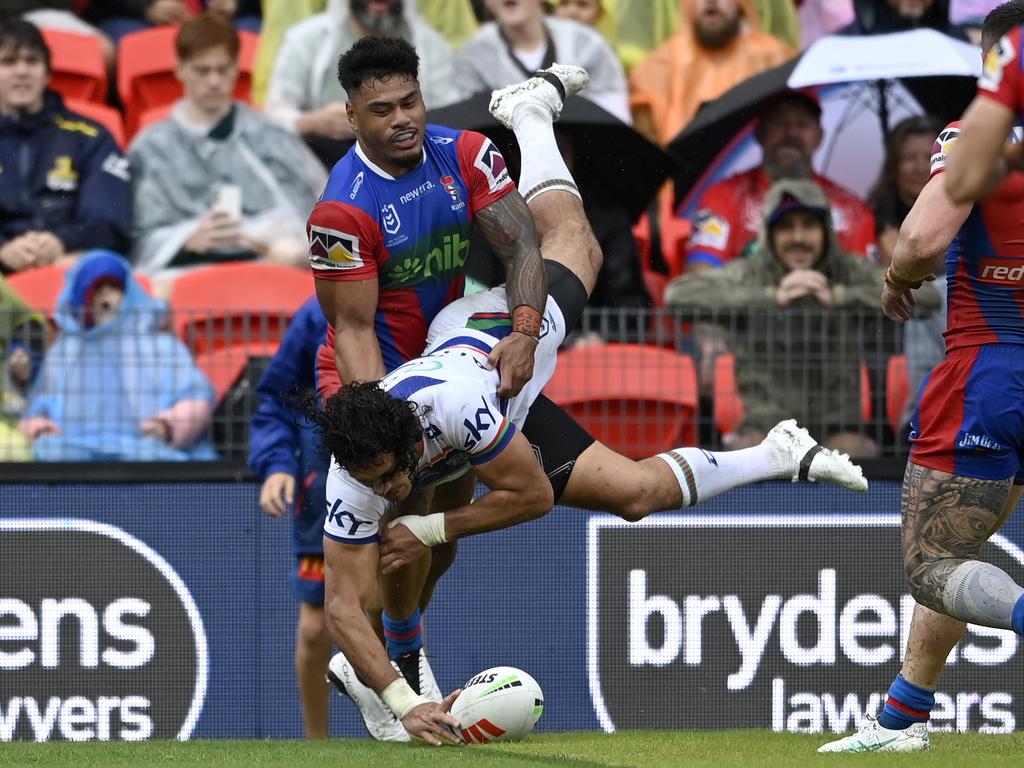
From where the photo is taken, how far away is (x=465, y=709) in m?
5.89

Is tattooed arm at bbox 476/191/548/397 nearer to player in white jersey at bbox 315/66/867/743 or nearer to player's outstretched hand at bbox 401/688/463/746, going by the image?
player in white jersey at bbox 315/66/867/743

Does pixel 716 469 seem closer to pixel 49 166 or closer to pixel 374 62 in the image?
pixel 374 62

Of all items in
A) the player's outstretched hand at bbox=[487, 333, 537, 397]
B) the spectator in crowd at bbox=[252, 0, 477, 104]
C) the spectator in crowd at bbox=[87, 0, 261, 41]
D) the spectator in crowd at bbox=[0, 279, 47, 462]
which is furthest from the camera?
the spectator in crowd at bbox=[87, 0, 261, 41]

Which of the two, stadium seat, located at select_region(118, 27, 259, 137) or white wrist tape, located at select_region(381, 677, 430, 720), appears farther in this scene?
stadium seat, located at select_region(118, 27, 259, 137)

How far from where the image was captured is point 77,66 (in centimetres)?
1062

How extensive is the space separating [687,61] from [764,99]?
0.73 meters

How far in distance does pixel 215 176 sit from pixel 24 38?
4.66ft

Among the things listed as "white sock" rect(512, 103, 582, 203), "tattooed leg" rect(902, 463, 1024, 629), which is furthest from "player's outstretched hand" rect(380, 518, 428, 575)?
"white sock" rect(512, 103, 582, 203)

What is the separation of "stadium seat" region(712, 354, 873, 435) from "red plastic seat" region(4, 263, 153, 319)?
3.41 m

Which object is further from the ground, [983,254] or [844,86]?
[844,86]

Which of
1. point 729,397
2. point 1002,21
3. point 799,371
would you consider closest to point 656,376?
point 729,397

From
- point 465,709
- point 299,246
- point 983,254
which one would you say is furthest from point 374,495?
point 299,246

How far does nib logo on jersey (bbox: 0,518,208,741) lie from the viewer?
26.0 feet

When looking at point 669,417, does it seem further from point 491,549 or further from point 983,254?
point 983,254
